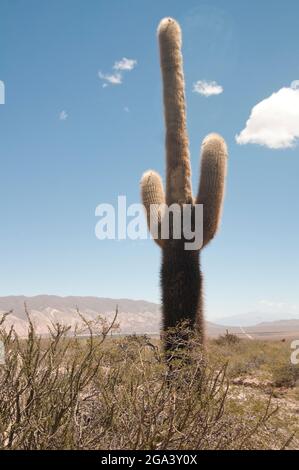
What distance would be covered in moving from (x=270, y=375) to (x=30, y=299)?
126599mm

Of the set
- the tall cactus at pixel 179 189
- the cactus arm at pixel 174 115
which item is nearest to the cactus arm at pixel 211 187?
the tall cactus at pixel 179 189

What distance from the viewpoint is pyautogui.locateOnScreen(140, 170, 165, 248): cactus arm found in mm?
9570

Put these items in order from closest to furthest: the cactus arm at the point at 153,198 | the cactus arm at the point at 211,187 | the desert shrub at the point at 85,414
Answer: the desert shrub at the point at 85,414 < the cactus arm at the point at 211,187 < the cactus arm at the point at 153,198

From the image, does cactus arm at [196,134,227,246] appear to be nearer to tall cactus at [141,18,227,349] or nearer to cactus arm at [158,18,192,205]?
tall cactus at [141,18,227,349]

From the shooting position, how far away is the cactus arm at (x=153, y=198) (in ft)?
31.4

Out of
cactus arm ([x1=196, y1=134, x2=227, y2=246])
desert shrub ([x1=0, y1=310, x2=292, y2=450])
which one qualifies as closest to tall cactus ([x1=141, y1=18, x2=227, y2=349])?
cactus arm ([x1=196, y1=134, x2=227, y2=246])

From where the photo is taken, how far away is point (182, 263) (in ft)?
29.3

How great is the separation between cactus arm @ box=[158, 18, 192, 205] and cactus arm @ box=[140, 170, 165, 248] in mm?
377

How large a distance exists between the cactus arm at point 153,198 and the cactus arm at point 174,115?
38 centimetres

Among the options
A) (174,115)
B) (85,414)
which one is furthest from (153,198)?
(85,414)

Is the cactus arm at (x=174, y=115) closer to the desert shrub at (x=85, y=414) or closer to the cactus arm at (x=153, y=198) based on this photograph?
the cactus arm at (x=153, y=198)

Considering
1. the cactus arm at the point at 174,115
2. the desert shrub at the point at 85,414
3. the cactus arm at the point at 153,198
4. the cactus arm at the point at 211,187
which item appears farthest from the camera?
the cactus arm at the point at 153,198
